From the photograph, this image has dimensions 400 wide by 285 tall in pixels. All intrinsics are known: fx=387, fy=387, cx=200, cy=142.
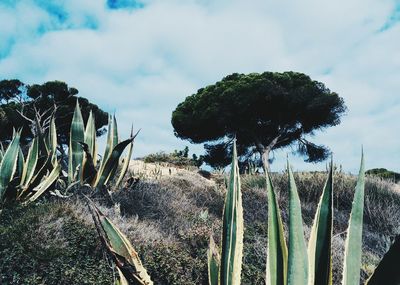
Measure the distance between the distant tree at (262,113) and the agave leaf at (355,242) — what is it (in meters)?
17.4

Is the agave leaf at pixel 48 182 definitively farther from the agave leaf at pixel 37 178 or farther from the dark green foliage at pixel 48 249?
the dark green foliage at pixel 48 249

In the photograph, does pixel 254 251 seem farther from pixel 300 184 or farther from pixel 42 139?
pixel 300 184

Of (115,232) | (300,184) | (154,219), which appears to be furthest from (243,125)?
(115,232)

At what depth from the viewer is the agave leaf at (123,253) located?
1041 mm

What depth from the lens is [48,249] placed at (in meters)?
3.30

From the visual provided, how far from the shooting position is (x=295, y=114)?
64.0ft

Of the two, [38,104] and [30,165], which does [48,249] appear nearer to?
[30,165]

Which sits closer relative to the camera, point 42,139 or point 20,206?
point 20,206

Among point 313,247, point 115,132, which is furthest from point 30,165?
point 313,247

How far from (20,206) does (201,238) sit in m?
1.94

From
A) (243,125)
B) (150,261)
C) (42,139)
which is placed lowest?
(150,261)

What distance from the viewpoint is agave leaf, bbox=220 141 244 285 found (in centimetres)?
110

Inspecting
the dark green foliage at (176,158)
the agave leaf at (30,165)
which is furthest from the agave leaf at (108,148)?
the dark green foliage at (176,158)

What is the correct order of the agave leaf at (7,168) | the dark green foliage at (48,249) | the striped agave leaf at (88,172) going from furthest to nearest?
the striped agave leaf at (88,172)
the agave leaf at (7,168)
the dark green foliage at (48,249)
